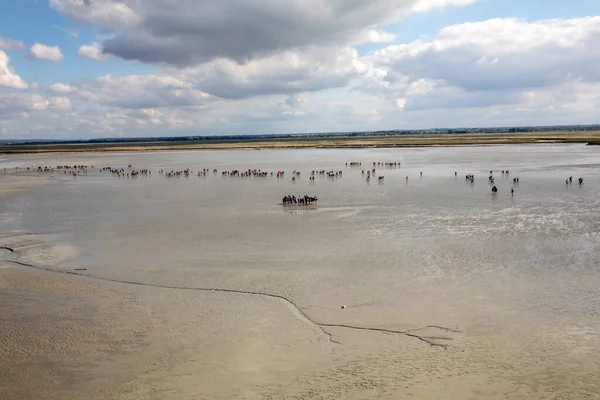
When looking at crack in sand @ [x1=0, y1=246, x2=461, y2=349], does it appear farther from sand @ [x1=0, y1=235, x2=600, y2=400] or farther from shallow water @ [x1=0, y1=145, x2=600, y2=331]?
shallow water @ [x1=0, y1=145, x2=600, y2=331]

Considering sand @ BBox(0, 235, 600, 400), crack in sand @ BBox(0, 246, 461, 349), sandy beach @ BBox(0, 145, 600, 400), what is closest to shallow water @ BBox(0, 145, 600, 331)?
sandy beach @ BBox(0, 145, 600, 400)

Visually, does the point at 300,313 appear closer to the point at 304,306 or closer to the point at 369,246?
the point at 304,306

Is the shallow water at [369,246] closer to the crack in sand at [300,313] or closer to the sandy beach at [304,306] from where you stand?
the sandy beach at [304,306]

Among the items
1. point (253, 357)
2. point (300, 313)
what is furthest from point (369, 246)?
point (253, 357)

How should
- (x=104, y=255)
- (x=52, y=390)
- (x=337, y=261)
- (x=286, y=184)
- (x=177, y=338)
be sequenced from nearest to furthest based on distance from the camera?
(x=52, y=390) → (x=177, y=338) → (x=337, y=261) → (x=104, y=255) → (x=286, y=184)

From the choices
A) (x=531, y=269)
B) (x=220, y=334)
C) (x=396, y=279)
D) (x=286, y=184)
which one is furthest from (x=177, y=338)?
(x=286, y=184)

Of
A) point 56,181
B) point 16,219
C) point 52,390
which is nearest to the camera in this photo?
point 52,390

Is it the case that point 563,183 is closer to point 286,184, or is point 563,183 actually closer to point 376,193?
point 376,193
